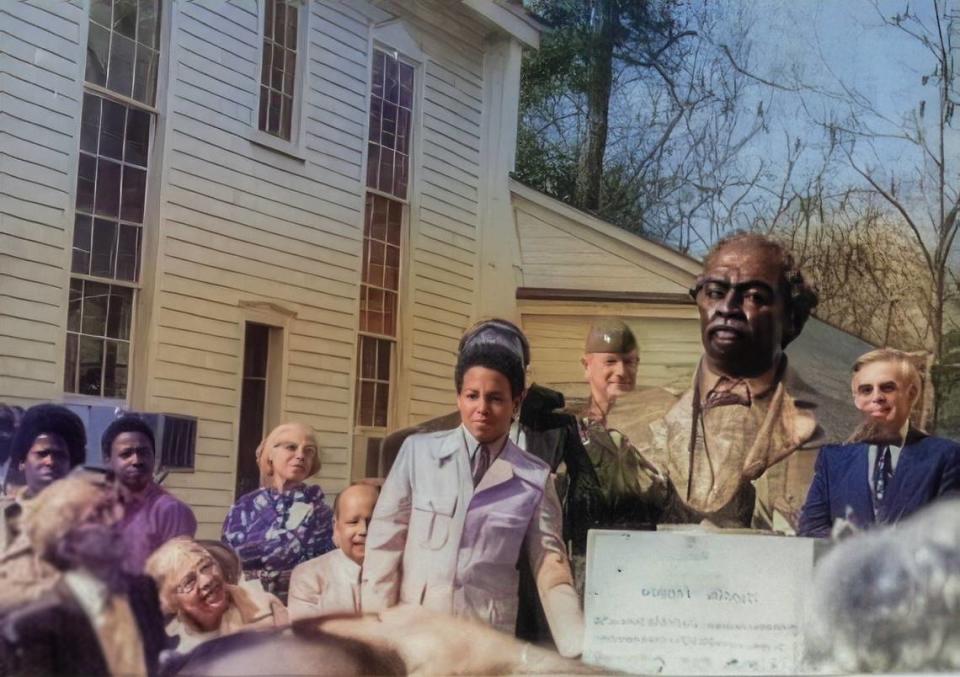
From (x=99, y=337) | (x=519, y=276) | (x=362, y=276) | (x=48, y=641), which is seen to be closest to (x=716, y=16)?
(x=519, y=276)

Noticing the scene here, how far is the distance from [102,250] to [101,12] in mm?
860

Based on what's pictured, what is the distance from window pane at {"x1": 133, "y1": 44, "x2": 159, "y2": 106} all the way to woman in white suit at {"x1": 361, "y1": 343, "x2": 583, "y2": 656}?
1.50 metres

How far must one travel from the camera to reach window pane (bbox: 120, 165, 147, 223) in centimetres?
497

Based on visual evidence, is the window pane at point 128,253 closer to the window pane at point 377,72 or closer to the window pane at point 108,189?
the window pane at point 108,189

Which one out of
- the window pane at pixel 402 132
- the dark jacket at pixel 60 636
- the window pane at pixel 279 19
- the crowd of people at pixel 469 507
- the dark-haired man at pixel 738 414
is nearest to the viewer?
the dark jacket at pixel 60 636

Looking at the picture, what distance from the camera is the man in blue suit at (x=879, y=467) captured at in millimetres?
5262

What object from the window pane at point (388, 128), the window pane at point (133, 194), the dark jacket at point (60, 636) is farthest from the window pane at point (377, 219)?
the dark jacket at point (60, 636)

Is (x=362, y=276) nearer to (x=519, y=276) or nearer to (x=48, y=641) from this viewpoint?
(x=519, y=276)

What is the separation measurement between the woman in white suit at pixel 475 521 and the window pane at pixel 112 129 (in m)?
A: 1.48

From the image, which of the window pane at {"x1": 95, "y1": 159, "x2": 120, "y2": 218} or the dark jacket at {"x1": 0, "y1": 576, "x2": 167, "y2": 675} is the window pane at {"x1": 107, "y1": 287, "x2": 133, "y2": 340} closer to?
the window pane at {"x1": 95, "y1": 159, "x2": 120, "y2": 218}

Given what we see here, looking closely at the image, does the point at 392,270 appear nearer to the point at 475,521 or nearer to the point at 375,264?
the point at 375,264

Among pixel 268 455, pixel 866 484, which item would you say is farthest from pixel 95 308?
pixel 866 484

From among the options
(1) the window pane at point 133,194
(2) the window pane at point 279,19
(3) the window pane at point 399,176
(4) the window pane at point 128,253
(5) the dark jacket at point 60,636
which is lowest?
(5) the dark jacket at point 60,636

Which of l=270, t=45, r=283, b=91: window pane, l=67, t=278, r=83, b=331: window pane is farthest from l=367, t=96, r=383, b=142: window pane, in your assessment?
l=67, t=278, r=83, b=331: window pane
